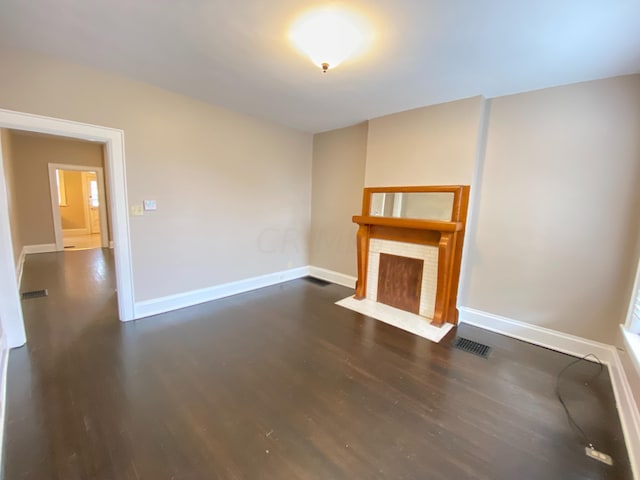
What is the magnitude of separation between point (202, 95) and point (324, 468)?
3.53m

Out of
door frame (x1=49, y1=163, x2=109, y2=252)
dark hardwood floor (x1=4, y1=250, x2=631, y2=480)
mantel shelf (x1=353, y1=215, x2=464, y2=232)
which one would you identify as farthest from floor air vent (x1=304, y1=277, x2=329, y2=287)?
door frame (x1=49, y1=163, x2=109, y2=252)

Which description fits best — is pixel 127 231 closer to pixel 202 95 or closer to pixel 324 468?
pixel 202 95

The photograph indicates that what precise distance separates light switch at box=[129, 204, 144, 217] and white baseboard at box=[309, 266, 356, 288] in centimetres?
280

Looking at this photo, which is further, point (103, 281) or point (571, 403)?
point (103, 281)

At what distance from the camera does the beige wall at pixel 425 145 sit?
2.86 meters

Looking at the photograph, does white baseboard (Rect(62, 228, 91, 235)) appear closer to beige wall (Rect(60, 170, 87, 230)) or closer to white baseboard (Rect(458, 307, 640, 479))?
beige wall (Rect(60, 170, 87, 230))

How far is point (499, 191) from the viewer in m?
2.84

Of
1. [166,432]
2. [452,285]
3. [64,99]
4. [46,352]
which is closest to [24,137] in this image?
[64,99]

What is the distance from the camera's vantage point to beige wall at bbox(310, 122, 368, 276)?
4.08 m

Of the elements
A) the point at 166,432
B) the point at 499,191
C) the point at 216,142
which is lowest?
the point at 166,432

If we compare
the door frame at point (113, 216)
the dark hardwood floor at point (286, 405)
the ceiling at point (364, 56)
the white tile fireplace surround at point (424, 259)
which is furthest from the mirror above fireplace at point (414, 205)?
the door frame at point (113, 216)

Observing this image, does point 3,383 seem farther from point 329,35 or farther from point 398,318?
point 398,318

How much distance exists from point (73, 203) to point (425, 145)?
10327 millimetres

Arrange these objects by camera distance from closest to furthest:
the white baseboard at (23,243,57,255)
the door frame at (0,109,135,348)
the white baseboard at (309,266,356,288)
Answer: the door frame at (0,109,135,348) → the white baseboard at (309,266,356,288) → the white baseboard at (23,243,57,255)
